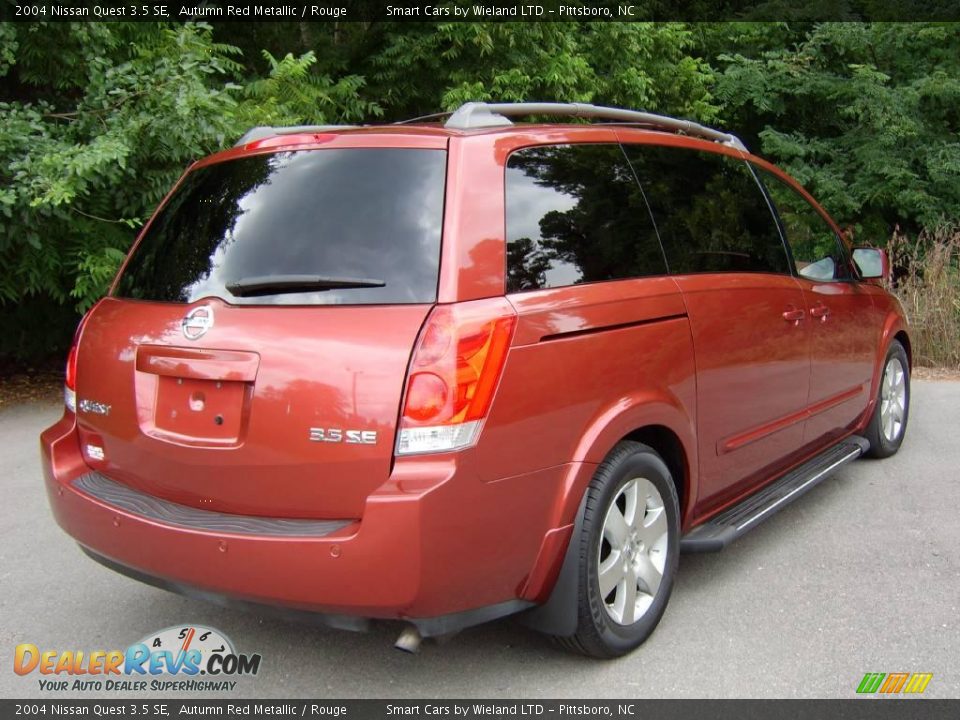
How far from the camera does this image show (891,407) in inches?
223

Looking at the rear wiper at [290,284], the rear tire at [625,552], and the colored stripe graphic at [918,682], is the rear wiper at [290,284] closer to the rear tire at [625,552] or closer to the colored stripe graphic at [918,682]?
the rear tire at [625,552]

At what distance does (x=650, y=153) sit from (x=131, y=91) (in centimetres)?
472

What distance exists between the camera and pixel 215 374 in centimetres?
267

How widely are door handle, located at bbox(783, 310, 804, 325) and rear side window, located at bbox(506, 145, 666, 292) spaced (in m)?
0.99

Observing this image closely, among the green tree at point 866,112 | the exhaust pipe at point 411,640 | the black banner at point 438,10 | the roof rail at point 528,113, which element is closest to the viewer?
the exhaust pipe at point 411,640

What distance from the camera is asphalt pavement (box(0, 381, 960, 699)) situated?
9.87 ft

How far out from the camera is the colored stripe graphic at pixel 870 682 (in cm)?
295

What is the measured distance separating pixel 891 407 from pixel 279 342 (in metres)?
4.46

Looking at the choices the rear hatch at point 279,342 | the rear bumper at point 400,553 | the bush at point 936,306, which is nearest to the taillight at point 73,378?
the rear hatch at point 279,342

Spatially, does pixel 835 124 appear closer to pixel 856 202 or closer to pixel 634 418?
pixel 856 202

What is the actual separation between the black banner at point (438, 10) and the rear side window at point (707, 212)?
16.7ft

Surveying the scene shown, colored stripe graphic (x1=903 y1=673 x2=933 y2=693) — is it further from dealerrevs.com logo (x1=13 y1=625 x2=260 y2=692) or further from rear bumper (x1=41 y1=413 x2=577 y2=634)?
dealerrevs.com logo (x1=13 y1=625 x2=260 y2=692)

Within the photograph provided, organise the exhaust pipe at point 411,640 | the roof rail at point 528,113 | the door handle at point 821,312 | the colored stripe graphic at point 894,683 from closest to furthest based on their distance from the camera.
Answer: the exhaust pipe at point 411,640 < the colored stripe graphic at point 894,683 < the roof rail at point 528,113 < the door handle at point 821,312

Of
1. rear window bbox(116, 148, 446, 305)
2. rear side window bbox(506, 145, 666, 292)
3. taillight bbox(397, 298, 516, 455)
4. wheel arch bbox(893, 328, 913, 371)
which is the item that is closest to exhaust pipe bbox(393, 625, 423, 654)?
taillight bbox(397, 298, 516, 455)
